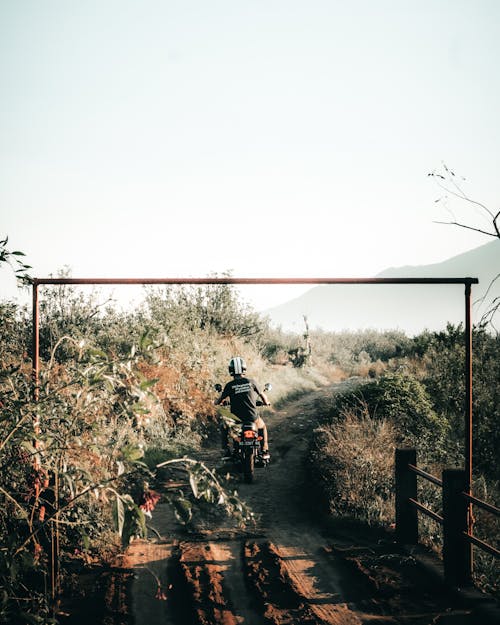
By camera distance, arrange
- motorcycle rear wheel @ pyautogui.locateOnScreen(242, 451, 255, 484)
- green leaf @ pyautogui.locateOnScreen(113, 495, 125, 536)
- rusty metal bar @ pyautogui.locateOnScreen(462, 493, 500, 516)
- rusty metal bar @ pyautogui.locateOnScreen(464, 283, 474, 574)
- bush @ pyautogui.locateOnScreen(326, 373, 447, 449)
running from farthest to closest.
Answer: bush @ pyautogui.locateOnScreen(326, 373, 447, 449) < motorcycle rear wheel @ pyautogui.locateOnScreen(242, 451, 255, 484) < rusty metal bar @ pyautogui.locateOnScreen(464, 283, 474, 574) < rusty metal bar @ pyautogui.locateOnScreen(462, 493, 500, 516) < green leaf @ pyautogui.locateOnScreen(113, 495, 125, 536)

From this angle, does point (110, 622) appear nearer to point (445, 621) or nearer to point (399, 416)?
point (445, 621)

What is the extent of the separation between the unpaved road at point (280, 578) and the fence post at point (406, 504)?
24 centimetres

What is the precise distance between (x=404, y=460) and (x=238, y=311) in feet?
47.0

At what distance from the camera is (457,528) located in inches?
223

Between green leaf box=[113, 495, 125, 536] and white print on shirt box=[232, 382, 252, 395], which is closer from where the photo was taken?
Result: green leaf box=[113, 495, 125, 536]

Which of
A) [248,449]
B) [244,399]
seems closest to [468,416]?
[244,399]

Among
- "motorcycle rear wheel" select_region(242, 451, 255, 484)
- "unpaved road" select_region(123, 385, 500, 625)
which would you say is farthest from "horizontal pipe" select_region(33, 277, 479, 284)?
"motorcycle rear wheel" select_region(242, 451, 255, 484)

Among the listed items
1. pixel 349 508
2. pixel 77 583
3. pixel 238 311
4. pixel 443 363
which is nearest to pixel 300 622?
pixel 77 583

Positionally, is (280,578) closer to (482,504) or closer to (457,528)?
(457,528)

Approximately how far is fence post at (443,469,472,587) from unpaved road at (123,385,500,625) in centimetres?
24

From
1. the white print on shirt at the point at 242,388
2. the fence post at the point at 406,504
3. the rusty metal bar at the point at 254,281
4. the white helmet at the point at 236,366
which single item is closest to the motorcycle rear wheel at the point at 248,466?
the white print on shirt at the point at 242,388

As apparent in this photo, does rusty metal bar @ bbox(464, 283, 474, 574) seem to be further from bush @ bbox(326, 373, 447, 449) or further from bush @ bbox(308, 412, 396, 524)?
bush @ bbox(326, 373, 447, 449)

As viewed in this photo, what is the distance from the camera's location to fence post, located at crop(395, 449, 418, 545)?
6.81 meters

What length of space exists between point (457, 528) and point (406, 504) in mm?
1174
